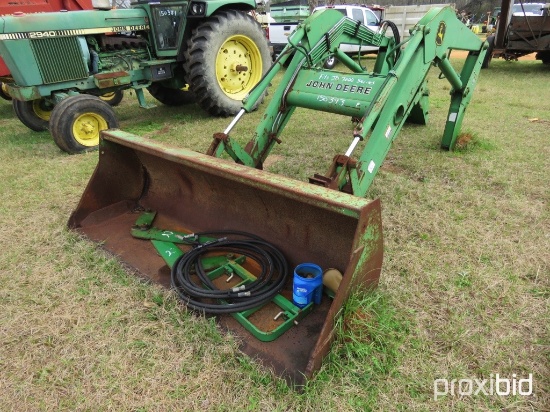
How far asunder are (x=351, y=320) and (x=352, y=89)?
175 centimetres

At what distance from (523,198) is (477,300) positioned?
62.3 inches

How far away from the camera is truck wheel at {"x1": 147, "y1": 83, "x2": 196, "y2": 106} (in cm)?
713

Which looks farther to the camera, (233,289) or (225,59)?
(225,59)

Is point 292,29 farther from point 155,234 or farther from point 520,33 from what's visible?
point 155,234

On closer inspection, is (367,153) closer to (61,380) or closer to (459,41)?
(459,41)

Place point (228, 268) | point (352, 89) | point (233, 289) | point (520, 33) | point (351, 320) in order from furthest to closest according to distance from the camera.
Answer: point (520, 33), point (352, 89), point (228, 268), point (233, 289), point (351, 320)

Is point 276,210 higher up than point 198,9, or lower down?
lower down

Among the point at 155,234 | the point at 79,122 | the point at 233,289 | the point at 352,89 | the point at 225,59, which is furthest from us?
the point at 225,59

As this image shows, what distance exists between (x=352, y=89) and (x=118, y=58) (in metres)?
3.96

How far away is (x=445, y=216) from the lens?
124 inches

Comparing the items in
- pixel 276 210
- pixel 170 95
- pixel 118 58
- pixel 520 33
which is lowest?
pixel 170 95

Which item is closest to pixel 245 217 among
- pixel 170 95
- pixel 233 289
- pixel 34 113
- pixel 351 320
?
pixel 233 289

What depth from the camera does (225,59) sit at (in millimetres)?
6059

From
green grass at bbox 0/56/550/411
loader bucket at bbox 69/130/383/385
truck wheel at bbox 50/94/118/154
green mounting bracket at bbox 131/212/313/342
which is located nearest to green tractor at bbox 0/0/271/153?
truck wheel at bbox 50/94/118/154
